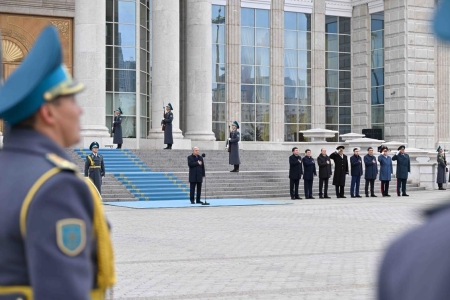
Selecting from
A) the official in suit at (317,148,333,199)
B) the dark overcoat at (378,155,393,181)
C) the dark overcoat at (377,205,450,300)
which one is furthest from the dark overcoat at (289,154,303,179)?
the dark overcoat at (377,205,450,300)

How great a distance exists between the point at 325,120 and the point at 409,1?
8.00 metres

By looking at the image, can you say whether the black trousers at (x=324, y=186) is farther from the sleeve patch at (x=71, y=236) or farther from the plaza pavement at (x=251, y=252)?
the sleeve patch at (x=71, y=236)

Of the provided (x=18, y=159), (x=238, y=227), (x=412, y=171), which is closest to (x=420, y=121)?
(x=412, y=171)

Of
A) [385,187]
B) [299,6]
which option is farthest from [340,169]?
[299,6]

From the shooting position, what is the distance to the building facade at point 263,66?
3909 centimetres

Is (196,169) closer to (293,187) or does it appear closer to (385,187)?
(293,187)

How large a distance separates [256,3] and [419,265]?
45.3 metres

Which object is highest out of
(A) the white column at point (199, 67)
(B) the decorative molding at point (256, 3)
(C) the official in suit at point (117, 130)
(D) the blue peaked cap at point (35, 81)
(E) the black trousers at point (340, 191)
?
(B) the decorative molding at point (256, 3)

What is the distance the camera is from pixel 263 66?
46.4 m

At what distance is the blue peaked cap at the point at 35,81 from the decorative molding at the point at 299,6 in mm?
45020

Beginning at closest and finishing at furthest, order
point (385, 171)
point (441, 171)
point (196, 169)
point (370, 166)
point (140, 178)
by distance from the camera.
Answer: point (196, 169) → point (140, 178) → point (385, 171) → point (370, 166) → point (441, 171)

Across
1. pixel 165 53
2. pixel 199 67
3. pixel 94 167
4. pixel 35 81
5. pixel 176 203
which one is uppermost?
pixel 165 53

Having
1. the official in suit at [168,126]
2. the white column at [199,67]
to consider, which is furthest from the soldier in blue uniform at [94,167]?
the white column at [199,67]

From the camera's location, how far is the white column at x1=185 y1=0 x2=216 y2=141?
39.2 m
